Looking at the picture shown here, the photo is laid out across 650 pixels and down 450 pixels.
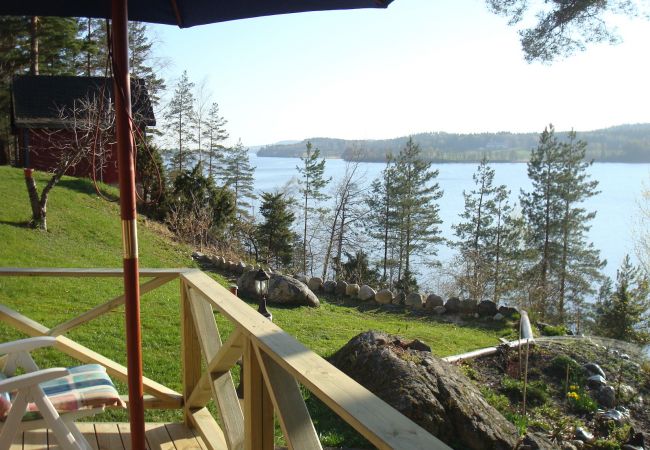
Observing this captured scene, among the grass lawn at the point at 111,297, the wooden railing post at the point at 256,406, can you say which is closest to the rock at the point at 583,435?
the grass lawn at the point at 111,297

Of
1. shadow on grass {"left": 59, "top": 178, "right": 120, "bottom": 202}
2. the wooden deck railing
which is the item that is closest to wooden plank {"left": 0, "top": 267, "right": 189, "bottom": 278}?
the wooden deck railing

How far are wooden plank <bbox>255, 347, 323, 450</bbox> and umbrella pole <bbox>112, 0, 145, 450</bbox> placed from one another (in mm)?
501

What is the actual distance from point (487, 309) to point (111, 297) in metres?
6.64

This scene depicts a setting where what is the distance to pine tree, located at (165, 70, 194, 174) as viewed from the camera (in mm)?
30094

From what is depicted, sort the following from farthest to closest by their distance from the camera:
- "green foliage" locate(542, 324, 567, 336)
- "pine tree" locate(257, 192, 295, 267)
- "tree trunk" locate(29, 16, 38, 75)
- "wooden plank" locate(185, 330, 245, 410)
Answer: "tree trunk" locate(29, 16, 38, 75) < "pine tree" locate(257, 192, 295, 267) < "green foliage" locate(542, 324, 567, 336) < "wooden plank" locate(185, 330, 245, 410)

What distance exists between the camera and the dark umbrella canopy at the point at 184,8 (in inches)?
93.3

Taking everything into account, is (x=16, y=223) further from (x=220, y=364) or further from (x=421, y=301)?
(x=220, y=364)

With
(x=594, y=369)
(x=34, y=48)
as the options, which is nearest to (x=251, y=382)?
(x=594, y=369)

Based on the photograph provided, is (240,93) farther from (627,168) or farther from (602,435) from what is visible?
(627,168)

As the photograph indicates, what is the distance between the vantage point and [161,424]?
10.3 ft

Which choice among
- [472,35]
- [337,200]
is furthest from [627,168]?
[472,35]

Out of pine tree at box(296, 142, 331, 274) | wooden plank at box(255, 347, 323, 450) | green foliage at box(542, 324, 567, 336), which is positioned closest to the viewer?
wooden plank at box(255, 347, 323, 450)

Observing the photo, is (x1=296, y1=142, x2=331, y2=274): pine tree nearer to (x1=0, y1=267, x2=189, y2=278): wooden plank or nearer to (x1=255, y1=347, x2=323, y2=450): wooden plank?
(x1=0, y1=267, x2=189, y2=278): wooden plank

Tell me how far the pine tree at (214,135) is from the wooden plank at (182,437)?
3096 cm
